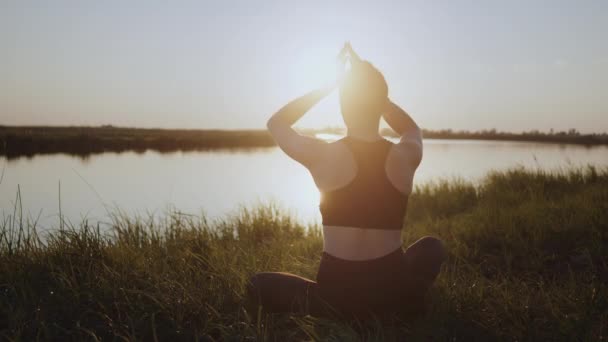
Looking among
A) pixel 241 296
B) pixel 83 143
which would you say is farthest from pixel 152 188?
pixel 83 143

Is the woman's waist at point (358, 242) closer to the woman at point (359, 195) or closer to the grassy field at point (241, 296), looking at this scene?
the woman at point (359, 195)

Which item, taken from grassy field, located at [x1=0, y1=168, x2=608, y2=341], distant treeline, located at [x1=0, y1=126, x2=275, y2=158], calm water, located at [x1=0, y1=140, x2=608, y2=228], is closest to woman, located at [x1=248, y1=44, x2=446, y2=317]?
grassy field, located at [x1=0, y1=168, x2=608, y2=341]

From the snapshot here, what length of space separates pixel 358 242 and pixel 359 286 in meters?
0.28

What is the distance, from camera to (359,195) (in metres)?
2.29

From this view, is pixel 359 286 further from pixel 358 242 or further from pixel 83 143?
pixel 83 143

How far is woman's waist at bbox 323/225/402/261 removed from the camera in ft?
7.72

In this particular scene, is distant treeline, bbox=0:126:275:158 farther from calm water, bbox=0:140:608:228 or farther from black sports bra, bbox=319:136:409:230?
black sports bra, bbox=319:136:409:230

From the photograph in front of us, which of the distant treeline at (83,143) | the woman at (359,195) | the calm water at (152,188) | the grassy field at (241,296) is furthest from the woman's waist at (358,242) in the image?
the distant treeline at (83,143)

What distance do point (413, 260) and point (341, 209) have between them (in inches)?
27.5

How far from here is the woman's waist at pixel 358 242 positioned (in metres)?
2.35

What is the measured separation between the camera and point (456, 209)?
9062 millimetres

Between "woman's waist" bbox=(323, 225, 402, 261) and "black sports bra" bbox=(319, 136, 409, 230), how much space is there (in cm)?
4

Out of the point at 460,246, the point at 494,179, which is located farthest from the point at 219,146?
the point at 460,246

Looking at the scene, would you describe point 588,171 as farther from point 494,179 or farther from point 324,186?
point 324,186
